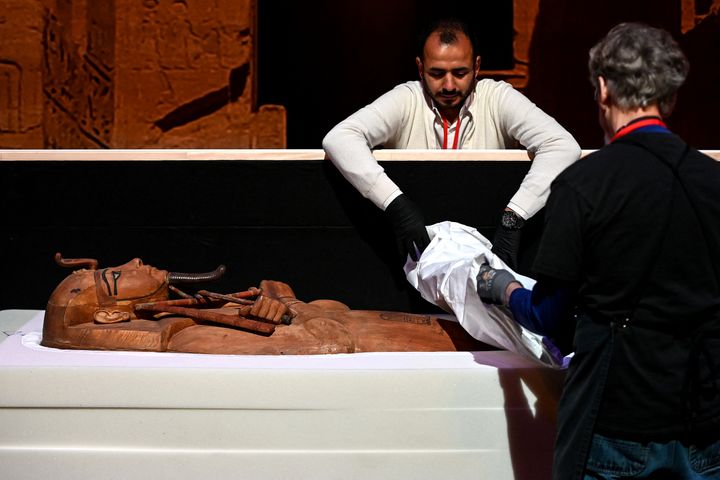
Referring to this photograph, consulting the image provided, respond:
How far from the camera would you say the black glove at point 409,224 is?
3592mm

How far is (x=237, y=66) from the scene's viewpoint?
7.12 meters

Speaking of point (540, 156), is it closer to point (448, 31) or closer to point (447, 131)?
point (447, 131)

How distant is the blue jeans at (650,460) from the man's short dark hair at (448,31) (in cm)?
197

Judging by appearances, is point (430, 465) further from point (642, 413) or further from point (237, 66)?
point (237, 66)

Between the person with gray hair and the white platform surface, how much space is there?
0.69 m

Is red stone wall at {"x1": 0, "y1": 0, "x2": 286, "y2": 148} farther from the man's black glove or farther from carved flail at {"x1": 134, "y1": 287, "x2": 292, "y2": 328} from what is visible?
the man's black glove

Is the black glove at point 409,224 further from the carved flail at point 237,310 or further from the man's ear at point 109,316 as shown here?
the man's ear at point 109,316

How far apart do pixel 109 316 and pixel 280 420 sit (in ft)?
2.44

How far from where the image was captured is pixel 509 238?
12.1 ft

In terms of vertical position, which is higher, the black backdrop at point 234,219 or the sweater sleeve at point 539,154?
the sweater sleeve at point 539,154

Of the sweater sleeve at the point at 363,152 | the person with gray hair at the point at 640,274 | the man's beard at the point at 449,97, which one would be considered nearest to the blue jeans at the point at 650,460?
the person with gray hair at the point at 640,274

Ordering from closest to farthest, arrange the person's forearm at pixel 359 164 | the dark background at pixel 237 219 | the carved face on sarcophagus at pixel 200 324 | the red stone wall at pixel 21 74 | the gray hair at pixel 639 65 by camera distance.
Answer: the gray hair at pixel 639 65 < the carved face on sarcophagus at pixel 200 324 < the person's forearm at pixel 359 164 < the dark background at pixel 237 219 < the red stone wall at pixel 21 74

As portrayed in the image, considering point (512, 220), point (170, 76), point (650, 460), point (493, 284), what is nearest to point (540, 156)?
point (512, 220)

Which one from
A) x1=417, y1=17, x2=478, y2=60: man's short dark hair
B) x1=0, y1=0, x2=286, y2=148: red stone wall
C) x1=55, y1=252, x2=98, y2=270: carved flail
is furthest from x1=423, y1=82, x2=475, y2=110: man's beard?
x1=0, y1=0, x2=286, y2=148: red stone wall
